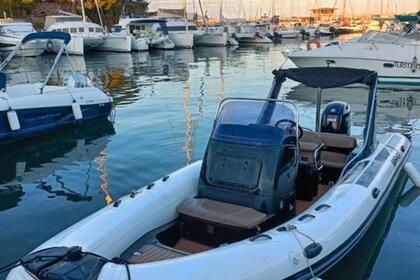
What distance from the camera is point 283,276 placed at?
11.1 ft

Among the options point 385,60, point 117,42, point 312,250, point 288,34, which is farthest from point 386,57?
point 288,34

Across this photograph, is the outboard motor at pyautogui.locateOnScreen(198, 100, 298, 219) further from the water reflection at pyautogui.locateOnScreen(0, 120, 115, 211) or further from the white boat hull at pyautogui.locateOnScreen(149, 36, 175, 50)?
the white boat hull at pyautogui.locateOnScreen(149, 36, 175, 50)

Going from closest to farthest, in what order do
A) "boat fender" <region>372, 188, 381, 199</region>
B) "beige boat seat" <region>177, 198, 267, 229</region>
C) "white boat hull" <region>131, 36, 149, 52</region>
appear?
"beige boat seat" <region>177, 198, 267, 229</region> < "boat fender" <region>372, 188, 381, 199</region> < "white boat hull" <region>131, 36, 149, 52</region>

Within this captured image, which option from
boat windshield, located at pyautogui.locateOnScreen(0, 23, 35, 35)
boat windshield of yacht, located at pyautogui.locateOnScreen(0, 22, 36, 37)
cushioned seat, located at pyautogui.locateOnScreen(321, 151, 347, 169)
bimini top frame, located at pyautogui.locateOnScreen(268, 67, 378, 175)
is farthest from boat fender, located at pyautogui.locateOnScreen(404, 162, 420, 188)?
boat windshield, located at pyautogui.locateOnScreen(0, 23, 35, 35)

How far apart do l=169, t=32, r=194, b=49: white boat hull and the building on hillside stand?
4550cm

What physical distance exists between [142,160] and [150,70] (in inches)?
597

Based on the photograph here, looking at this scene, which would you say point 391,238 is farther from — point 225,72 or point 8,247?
point 225,72

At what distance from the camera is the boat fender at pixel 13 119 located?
9.06 metres

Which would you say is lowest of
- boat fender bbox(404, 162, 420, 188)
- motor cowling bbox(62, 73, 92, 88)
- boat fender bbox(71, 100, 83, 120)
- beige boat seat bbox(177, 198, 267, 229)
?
boat fender bbox(404, 162, 420, 188)

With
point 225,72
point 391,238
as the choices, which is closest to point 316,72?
point 391,238

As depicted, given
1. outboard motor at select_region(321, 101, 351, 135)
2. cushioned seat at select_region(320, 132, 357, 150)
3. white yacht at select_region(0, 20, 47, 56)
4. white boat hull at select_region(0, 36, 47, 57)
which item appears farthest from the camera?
white yacht at select_region(0, 20, 47, 56)

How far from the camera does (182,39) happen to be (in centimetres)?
3691

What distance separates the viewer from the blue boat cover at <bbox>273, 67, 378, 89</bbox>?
18.8ft

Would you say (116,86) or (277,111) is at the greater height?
(277,111)
